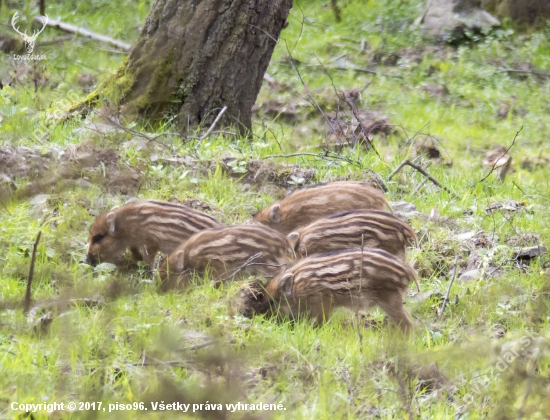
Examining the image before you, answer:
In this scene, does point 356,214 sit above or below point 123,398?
below

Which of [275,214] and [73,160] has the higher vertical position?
[73,160]

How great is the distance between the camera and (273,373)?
3.64 m

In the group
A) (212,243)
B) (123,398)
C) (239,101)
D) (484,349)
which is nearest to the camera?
(484,349)

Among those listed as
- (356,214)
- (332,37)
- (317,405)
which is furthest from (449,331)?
(332,37)

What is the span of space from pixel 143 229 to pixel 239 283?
33.8 inches

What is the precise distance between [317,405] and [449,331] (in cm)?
139

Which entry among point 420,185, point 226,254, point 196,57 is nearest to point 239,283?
point 226,254

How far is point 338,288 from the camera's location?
4.46m

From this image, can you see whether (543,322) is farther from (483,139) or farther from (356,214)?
(483,139)

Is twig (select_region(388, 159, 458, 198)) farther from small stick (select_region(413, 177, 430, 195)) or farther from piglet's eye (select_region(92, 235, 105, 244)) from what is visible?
piglet's eye (select_region(92, 235, 105, 244))

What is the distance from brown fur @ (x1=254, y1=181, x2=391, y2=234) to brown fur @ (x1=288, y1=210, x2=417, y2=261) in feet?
1.54

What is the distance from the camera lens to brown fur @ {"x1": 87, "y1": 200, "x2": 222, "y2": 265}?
497 cm

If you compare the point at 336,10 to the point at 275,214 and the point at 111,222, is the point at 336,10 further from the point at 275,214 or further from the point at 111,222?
the point at 111,222

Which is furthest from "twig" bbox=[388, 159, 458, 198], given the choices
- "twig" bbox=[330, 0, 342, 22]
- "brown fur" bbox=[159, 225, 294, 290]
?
"twig" bbox=[330, 0, 342, 22]
